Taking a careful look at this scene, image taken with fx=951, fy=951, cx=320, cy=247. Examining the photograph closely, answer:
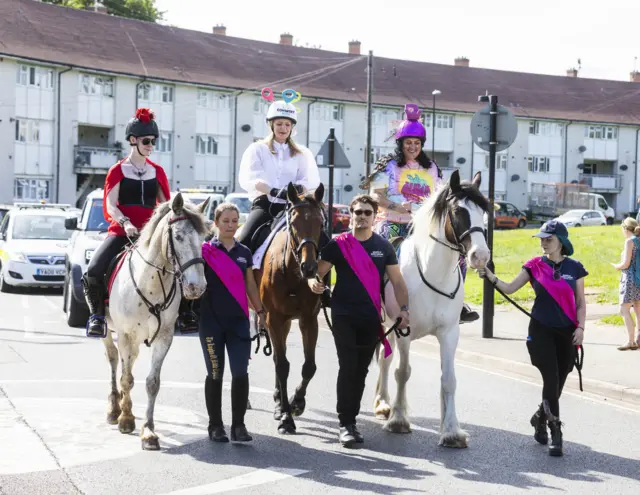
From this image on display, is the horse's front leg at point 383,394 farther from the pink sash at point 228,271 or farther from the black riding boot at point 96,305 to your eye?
the black riding boot at point 96,305

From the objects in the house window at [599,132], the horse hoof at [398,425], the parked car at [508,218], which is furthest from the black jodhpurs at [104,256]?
the house window at [599,132]

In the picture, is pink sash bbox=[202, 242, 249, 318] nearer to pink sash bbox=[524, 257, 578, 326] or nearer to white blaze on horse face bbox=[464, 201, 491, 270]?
white blaze on horse face bbox=[464, 201, 491, 270]

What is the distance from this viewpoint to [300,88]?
67.7 meters

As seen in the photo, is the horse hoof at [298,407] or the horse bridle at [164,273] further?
the horse hoof at [298,407]

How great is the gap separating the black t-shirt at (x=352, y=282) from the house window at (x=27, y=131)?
51.1m

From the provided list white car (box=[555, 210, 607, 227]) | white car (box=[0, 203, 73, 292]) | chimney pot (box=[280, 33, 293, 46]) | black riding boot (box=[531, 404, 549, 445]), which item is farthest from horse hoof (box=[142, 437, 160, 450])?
chimney pot (box=[280, 33, 293, 46])

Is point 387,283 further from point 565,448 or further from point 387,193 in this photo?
point 565,448

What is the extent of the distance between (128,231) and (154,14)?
70.4 m

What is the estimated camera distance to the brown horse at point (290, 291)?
8.02m

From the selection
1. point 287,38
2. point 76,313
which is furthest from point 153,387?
point 287,38

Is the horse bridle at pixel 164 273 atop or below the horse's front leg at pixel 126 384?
atop

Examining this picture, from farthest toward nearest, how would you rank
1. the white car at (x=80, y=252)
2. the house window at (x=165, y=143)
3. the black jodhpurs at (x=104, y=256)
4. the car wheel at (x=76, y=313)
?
the house window at (x=165, y=143), the car wheel at (x=76, y=313), the white car at (x=80, y=252), the black jodhpurs at (x=104, y=256)

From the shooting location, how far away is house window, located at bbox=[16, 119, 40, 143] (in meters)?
55.5

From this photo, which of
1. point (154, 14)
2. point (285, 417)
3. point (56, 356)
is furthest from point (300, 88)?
point (285, 417)
